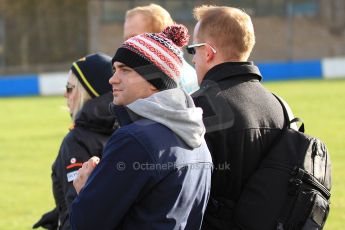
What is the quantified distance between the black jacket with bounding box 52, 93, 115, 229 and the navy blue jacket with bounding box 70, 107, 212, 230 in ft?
3.56

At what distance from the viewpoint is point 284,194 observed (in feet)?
12.2

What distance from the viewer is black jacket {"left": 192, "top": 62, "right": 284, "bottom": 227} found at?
3727 millimetres

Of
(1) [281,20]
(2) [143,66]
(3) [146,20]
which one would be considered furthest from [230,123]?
(1) [281,20]

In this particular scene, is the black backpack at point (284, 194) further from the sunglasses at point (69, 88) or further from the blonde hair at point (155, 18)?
the blonde hair at point (155, 18)

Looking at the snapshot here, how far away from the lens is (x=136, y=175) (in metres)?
3.08

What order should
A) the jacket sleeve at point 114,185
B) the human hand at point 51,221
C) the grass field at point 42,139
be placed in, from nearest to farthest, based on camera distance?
the jacket sleeve at point 114,185 < the human hand at point 51,221 < the grass field at point 42,139

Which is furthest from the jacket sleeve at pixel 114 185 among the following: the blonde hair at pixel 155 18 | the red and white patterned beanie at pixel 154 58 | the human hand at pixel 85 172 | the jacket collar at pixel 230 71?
the blonde hair at pixel 155 18

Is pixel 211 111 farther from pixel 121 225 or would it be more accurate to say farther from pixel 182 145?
pixel 121 225

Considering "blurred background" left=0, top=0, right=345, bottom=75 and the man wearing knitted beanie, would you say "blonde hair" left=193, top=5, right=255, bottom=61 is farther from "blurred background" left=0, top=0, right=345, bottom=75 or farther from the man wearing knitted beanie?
"blurred background" left=0, top=0, right=345, bottom=75

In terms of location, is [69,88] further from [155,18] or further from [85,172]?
[85,172]

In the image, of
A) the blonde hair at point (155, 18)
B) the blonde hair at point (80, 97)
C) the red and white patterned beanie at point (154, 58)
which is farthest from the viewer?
the blonde hair at point (155, 18)

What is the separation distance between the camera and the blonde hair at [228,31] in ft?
12.8

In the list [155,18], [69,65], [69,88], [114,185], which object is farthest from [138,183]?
[69,65]

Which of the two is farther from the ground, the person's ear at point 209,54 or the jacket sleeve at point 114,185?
the person's ear at point 209,54
